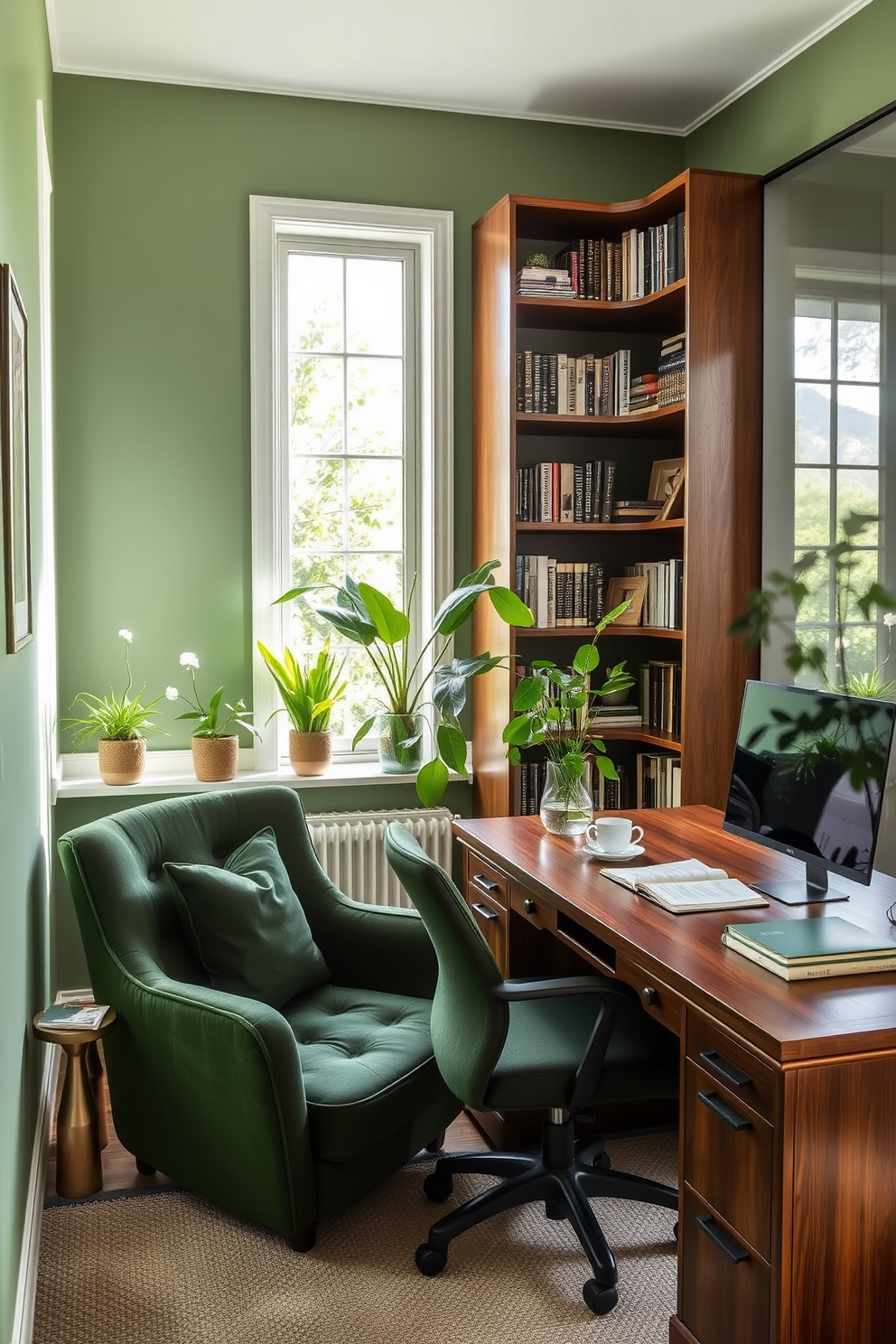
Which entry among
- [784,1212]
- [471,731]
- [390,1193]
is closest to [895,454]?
[471,731]

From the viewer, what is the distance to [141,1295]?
2.25 meters

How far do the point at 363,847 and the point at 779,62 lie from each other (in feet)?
9.06

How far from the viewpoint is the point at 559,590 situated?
12.4ft

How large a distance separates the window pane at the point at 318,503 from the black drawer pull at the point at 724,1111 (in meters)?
2.52

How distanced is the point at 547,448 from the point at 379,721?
1.11 m

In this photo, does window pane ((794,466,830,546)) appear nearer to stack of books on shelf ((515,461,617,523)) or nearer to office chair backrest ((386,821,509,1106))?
stack of books on shelf ((515,461,617,523))

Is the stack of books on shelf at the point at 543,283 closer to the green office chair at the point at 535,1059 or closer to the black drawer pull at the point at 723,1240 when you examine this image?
the green office chair at the point at 535,1059

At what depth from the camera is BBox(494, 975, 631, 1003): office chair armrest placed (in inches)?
81.9

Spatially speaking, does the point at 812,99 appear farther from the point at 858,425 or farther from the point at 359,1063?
the point at 359,1063

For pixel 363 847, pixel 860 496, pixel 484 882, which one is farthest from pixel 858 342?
pixel 363 847

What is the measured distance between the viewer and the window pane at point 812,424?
10.4ft

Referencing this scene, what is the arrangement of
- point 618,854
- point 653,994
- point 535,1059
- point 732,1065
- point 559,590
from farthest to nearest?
point 559,590 < point 618,854 < point 535,1059 < point 653,994 < point 732,1065

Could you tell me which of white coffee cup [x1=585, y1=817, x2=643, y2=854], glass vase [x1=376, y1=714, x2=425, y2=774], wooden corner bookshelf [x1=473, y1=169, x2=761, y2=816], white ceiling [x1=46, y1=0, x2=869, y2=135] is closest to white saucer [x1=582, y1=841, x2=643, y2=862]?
white coffee cup [x1=585, y1=817, x2=643, y2=854]

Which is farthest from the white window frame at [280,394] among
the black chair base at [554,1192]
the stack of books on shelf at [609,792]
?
the black chair base at [554,1192]
